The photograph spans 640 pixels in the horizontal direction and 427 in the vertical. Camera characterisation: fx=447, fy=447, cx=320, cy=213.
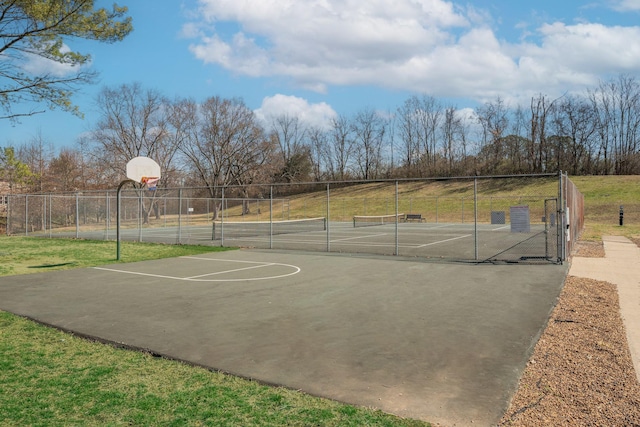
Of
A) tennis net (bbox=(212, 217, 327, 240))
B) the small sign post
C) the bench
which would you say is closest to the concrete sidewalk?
tennis net (bbox=(212, 217, 327, 240))

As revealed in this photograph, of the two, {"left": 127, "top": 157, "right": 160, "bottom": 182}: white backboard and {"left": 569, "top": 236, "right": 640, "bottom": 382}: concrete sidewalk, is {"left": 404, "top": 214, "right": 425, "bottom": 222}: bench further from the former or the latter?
{"left": 127, "top": 157, "right": 160, "bottom": 182}: white backboard

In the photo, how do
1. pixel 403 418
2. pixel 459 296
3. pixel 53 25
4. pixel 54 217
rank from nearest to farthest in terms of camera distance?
pixel 403 418
pixel 459 296
pixel 53 25
pixel 54 217

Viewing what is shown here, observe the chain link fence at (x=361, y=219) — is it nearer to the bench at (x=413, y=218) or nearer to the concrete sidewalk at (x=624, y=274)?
the bench at (x=413, y=218)

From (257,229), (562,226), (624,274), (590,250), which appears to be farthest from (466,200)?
(624,274)

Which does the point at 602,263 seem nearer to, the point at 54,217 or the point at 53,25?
the point at 53,25

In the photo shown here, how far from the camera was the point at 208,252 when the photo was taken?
691 inches

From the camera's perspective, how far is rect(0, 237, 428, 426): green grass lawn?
353 centimetres

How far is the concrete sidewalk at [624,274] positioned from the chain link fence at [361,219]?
3.32 feet

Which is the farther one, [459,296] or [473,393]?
[459,296]

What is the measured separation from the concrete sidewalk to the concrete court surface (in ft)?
2.80

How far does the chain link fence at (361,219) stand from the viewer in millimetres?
15867

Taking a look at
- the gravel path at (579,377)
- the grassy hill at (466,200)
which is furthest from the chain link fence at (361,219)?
the gravel path at (579,377)

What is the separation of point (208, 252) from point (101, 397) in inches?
544

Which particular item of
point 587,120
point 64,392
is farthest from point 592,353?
point 587,120
